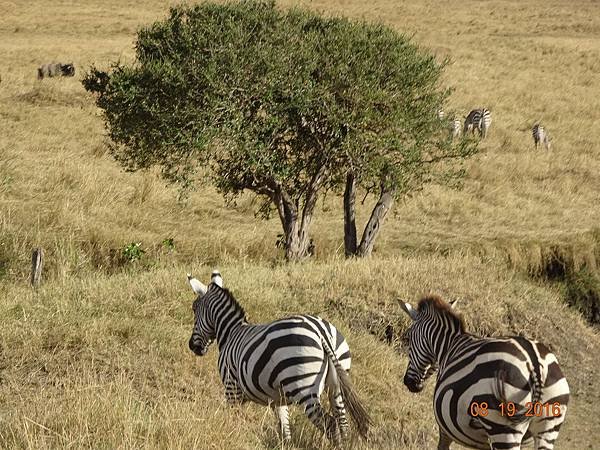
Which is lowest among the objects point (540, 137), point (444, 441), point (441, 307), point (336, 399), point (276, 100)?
point (444, 441)

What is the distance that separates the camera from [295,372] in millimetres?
7254

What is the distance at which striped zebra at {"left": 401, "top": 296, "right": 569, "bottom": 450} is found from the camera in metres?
6.14

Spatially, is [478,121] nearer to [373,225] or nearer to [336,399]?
[373,225]

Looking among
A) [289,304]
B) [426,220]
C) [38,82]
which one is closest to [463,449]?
[289,304]

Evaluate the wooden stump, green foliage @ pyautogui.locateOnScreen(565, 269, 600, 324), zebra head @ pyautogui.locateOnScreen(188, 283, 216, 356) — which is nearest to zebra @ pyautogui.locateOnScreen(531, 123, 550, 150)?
green foliage @ pyautogui.locateOnScreen(565, 269, 600, 324)

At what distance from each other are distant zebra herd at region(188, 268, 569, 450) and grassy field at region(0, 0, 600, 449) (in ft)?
1.41

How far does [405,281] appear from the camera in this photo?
45.8 feet

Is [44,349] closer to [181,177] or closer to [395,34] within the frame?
[181,177]

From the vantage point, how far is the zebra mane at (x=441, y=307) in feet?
25.2

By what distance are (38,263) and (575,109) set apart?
26.4m

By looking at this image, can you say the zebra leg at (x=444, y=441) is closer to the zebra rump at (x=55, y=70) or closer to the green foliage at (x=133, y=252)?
the green foliage at (x=133, y=252)

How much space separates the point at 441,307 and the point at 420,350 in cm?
59

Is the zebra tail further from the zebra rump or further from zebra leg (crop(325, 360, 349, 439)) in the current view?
the zebra rump

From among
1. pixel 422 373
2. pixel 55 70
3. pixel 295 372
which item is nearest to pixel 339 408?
pixel 295 372
